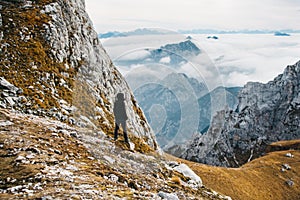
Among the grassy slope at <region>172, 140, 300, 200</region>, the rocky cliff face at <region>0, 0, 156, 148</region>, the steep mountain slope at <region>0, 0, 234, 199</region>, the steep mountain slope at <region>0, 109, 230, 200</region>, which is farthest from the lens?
the grassy slope at <region>172, 140, 300, 200</region>

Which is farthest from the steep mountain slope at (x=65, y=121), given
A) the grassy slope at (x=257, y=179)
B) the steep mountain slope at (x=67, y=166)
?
the grassy slope at (x=257, y=179)

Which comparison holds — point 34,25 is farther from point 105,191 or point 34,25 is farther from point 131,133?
point 105,191

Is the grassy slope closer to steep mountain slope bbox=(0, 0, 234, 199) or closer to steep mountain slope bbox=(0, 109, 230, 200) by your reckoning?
steep mountain slope bbox=(0, 0, 234, 199)

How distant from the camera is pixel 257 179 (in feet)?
318

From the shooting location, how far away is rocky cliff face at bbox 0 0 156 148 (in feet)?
126

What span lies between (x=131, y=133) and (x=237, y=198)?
33172 mm

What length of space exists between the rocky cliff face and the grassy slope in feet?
77.7

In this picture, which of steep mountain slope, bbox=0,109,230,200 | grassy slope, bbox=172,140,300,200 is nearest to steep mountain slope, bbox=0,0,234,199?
steep mountain slope, bbox=0,109,230,200

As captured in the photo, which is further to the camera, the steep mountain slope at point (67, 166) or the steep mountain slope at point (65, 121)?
the steep mountain slope at point (65, 121)

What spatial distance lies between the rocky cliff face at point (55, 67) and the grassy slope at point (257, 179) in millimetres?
23671

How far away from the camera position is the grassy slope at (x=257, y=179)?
75225 millimetres

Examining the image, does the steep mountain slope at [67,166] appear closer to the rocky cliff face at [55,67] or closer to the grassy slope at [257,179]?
the rocky cliff face at [55,67]

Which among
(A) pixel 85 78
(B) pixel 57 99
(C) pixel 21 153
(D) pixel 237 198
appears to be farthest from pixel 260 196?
(C) pixel 21 153

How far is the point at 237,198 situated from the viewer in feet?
231
